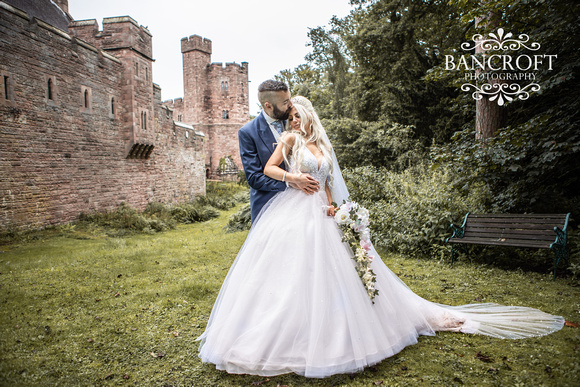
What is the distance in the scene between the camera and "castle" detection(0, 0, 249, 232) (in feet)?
31.8

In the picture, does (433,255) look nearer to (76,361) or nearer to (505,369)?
(505,369)

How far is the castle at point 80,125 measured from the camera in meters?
9.69

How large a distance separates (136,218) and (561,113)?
12.9 metres

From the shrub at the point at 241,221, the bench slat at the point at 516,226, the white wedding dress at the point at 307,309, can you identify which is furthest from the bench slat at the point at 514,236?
the shrub at the point at 241,221

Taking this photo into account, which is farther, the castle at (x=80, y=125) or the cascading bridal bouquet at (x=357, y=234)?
the castle at (x=80, y=125)

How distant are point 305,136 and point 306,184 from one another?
1.76ft

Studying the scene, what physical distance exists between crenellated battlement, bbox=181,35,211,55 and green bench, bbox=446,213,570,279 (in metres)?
33.9

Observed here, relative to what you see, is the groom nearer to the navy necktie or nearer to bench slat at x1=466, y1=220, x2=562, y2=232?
the navy necktie

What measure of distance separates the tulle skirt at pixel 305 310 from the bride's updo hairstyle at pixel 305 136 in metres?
0.35

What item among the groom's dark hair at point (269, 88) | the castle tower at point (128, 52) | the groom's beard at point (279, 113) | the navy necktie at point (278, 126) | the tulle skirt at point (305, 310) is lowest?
the tulle skirt at point (305, 310)

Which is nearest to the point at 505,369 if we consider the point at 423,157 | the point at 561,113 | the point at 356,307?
the point at 356,307

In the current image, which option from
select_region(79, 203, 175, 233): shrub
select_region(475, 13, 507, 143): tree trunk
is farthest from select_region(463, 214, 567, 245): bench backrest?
select_region(79, 203, 175, 233): shrub

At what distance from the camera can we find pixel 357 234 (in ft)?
11.0

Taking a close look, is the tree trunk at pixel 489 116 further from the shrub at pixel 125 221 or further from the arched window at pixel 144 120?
the arched window at pixel 144 120
